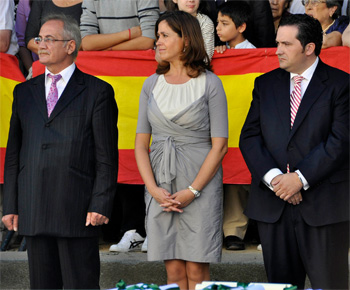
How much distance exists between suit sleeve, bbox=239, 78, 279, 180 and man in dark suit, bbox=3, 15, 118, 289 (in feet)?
2.57

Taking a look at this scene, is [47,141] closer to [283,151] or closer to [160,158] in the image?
[160,158]

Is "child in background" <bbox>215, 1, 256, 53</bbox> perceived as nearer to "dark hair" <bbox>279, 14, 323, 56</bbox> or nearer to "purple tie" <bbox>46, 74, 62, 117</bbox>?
"dark hair" <bbox>279, 14, 323, 56</bbox>

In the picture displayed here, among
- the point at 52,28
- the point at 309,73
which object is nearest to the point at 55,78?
the point at 52,28

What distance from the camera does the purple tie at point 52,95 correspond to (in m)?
4.27

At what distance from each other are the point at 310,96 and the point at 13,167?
5.90 ft

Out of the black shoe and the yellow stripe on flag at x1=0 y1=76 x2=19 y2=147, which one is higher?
the yellow stripe on flag at x1=0 y1=76 x2=19 y2=147

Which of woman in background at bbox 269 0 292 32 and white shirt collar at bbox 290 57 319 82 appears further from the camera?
woman in background at bbox 269 0 292 32

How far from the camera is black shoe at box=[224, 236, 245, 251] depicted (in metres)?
5.61

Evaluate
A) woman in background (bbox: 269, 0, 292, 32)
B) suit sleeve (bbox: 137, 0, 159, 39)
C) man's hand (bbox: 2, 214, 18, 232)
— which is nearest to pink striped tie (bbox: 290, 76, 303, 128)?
man's hand (bbox: 2, 214, 18, 232)

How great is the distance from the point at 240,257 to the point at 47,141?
1.91m

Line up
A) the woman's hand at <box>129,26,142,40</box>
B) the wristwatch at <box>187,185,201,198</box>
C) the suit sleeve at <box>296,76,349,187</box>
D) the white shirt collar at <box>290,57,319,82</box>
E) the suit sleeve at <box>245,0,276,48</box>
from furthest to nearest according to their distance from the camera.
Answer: the suit sleeve at <box>245,0,276,48</box>
the woman's hand at <box>129,26,142,40</box>
the wristwatch at <box>187,185,201,198</box>
the white shirt collar at <box>290,57,319,82</box>
the suit sleeve at <box>296,76,349,187</box>

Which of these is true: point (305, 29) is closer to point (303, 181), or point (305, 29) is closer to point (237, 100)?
point (303, 181)

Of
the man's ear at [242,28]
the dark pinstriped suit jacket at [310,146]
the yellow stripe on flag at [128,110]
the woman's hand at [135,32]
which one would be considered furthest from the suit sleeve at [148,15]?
the dark pinstriped suit jacket at [310,146]

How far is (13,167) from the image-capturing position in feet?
14.1
